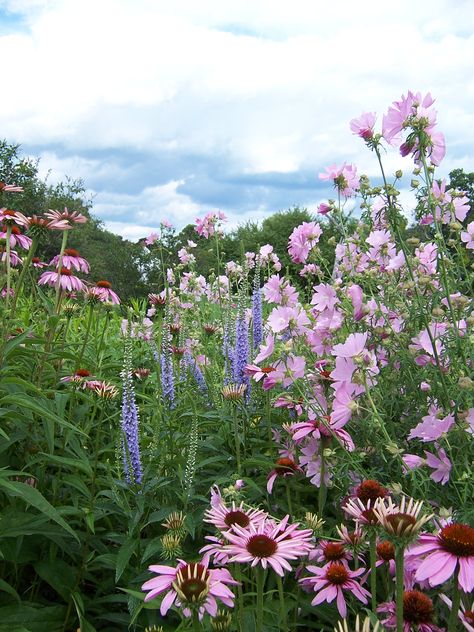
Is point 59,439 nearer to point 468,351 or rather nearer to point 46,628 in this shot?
point 46,628

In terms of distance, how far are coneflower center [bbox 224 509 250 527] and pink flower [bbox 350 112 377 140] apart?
146cm

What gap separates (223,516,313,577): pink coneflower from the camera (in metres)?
1.13

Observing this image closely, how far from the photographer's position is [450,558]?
105cm

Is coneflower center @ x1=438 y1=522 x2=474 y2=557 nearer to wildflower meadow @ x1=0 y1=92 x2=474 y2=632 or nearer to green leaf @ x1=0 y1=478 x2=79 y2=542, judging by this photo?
wildflower meadow @ x1=0 y1=92 x2=474 y2=632

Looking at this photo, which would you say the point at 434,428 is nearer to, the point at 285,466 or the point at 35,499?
the point at 285,466

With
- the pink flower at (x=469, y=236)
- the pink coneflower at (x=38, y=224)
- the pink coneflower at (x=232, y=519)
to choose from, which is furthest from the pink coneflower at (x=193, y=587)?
the pink flower at (x=469, y=236)

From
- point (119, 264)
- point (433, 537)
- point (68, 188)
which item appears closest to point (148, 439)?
point (433, 537)

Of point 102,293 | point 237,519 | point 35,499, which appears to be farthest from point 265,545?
point 102,293

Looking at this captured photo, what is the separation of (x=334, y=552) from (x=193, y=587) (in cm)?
50

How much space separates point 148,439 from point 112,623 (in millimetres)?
585

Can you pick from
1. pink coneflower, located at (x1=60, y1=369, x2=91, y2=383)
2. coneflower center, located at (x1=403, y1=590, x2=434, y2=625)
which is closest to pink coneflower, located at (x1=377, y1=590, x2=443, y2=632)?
coneflower center, located at (x1=403, y1=590, x2=434, y2=625)

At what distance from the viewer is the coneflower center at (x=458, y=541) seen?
1.05 metres

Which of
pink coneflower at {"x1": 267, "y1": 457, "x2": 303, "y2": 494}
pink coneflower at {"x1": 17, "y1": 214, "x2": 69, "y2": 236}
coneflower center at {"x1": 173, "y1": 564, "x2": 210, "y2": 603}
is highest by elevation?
pink coneflower at {"x1": 17, "y1": 214, "x2": 69, "y2": 236}

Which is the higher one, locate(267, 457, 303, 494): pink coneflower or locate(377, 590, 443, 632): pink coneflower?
locate(267, 457, 303, 494): pink coneflower
